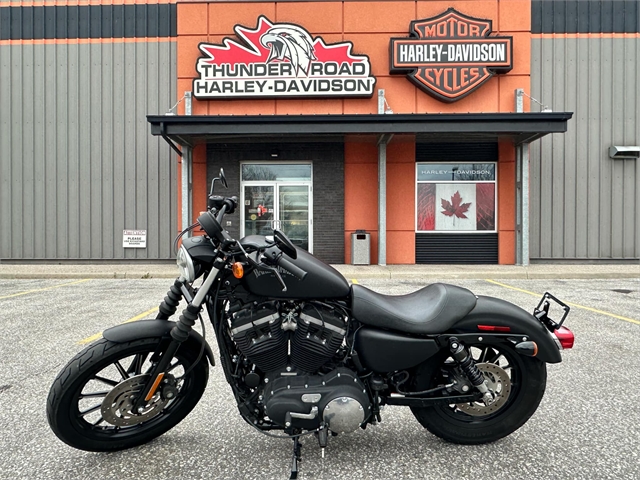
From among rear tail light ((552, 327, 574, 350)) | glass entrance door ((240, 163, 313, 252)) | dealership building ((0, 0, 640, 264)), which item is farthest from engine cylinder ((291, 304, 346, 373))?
glass entrance door ((240, 163, 313, 252))

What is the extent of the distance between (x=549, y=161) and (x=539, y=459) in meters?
12.9

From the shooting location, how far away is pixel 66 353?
4.13m

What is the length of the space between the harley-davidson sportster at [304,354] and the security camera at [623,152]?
44.4 feet

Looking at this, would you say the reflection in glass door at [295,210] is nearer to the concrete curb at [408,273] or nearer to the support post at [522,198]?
the concrete curb at [408,273]

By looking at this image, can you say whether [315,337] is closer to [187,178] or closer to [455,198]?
[187,178]

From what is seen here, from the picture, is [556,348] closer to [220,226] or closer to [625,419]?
[625,419]

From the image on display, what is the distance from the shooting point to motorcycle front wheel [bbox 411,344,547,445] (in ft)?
7.67

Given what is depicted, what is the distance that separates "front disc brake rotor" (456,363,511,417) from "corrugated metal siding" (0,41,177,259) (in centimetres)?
1214

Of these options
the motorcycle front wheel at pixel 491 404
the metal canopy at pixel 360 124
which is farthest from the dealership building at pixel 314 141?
the motorcycle front wheel at pixel 491 404

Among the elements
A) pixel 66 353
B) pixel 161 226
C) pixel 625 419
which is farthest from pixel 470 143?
pixel 66 353

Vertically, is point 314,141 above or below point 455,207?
above

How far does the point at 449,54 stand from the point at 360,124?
161 inches

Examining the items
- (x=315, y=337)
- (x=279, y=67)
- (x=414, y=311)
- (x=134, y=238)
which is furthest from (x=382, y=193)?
(x=315, y=337)

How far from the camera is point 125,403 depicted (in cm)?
226
